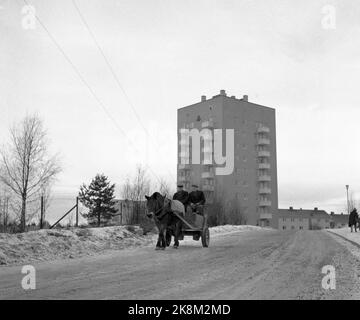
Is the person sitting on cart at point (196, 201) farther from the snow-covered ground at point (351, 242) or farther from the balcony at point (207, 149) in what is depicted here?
the balcony at point (207, 149)

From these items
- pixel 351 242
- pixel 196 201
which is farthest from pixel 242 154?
pixel 196 201

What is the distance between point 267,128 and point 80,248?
89126 mm

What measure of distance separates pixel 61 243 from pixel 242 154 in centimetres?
8450

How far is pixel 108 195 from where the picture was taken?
69.4 m

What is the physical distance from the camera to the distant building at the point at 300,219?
145m

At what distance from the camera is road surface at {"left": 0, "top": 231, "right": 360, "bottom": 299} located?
7.80 m

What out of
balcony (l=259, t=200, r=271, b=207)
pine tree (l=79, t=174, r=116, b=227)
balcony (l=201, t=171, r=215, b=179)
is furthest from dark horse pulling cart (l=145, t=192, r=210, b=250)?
balcony (l=259, t=200, r=271, b=207)

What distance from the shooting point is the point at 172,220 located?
17094 mm

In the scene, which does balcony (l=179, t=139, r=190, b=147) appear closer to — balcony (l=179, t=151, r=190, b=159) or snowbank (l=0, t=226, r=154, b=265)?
balcony (l=179, t=151, r=190, b=159)
